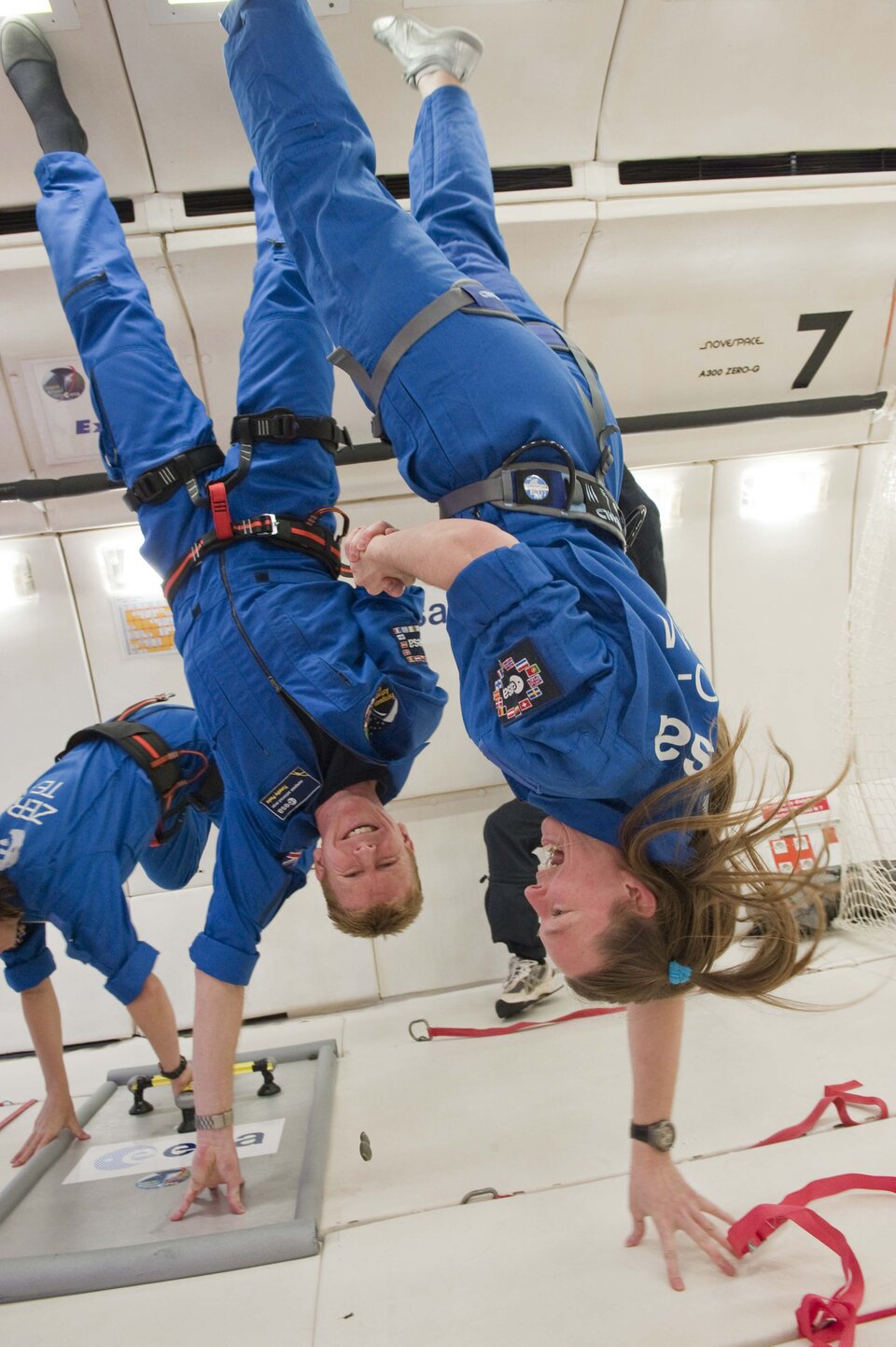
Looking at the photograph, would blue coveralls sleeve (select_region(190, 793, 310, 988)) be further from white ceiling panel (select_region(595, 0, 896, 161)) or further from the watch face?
white ceiling panel (select_region(595, 0, 896, 161))

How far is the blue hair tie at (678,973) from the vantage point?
1.85 meters

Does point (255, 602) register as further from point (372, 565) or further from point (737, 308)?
point (737, 308)

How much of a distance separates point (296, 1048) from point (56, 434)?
290 cm

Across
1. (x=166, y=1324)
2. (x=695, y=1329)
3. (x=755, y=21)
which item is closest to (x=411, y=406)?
(x=695, y=1329)

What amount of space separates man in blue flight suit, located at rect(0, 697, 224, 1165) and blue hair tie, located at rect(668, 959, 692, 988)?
193 centimetres

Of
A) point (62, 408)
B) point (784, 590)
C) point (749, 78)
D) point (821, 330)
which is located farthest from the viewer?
point (784, 590)

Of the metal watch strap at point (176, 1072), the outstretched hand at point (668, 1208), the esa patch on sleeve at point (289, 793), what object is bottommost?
the metal watch strap at point (176, 1072)

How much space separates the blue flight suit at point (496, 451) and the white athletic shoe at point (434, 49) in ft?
2.08

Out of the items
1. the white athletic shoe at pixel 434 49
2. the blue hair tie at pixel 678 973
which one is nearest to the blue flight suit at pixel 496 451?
the blue hair tie at pixel 678 973

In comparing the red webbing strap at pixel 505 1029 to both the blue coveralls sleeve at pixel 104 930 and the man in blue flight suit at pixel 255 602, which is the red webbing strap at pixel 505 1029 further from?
the blue coveralls sleeve at pixel 104 930

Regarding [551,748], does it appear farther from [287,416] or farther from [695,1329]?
[287,416]

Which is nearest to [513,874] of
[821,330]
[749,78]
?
[821,330]

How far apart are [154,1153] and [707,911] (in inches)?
87.9

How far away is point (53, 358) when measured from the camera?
3648 millimetres
